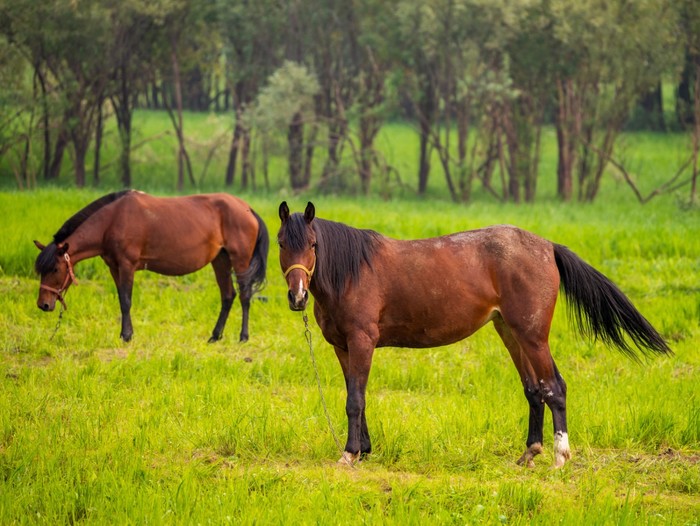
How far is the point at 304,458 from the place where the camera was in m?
7.95

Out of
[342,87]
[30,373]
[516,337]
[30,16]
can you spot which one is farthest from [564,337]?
[342,87]

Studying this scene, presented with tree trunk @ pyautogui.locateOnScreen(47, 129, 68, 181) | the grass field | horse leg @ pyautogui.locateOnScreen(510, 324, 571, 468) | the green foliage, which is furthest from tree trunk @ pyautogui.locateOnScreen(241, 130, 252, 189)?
horse leg @ pyautogui.locateOnScreen(510, 324, 571, 468)

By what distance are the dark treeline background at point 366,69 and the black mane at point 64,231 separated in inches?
683

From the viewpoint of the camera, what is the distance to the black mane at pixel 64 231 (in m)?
11.9

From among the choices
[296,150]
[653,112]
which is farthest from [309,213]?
[653,112]

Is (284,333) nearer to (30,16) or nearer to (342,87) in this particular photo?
(30,16)

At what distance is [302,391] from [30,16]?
2180 cm

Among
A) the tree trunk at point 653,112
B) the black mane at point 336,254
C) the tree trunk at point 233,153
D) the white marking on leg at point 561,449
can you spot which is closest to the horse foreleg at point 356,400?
the black mane at point 336,254

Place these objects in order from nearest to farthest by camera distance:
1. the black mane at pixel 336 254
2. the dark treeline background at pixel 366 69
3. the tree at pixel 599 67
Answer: the black mane at pixel 336 254 < the tree at pixel 599 67 < the dark treeline background at pixel 366 69

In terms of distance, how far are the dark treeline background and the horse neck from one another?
17560mm

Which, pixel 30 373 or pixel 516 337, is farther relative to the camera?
pixel 30 373

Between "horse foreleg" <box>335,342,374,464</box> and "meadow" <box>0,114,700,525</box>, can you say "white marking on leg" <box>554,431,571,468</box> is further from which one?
"horse foreleg" <box>335,342,374,464</box>

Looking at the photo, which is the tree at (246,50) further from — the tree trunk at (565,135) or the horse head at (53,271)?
the horse head at (53,271)

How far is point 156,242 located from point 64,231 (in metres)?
1.20
